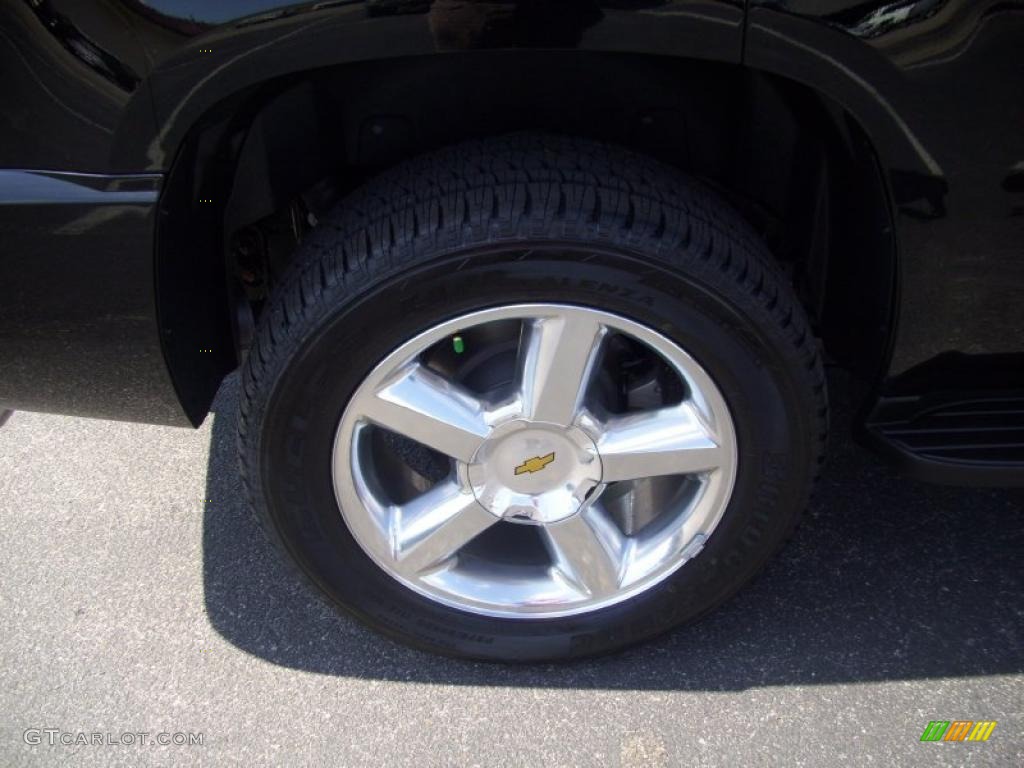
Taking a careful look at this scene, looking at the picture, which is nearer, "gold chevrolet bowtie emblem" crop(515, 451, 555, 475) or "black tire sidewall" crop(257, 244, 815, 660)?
"black tire sidewall" crop(257, 244, 815, 660)

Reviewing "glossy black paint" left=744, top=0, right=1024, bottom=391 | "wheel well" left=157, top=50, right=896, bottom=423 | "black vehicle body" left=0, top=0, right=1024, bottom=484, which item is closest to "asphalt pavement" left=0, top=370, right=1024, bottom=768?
"black vehicle body" left=0, top=0, right=1024, bottom=484

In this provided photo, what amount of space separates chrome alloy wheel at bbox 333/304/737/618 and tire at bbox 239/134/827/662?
1.2 inches

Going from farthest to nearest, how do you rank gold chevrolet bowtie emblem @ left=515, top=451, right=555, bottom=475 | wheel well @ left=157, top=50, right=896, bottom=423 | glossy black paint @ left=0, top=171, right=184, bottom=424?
gold chevrolet bowtie emblem @ left=515, top=451, right=555, bottom=475
wheel well @ left=157, top=50, right=896, bottom=423
glossy black paint @ left=0, top=171, right=184, bottom=424

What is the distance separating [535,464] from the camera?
5.62 feet

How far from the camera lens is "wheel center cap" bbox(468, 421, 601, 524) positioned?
168 cm

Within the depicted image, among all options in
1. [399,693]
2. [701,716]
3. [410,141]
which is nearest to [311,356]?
[410,141]

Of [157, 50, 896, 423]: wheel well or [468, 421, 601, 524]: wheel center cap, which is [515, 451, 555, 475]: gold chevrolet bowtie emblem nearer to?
[468, 421, 601, 524]: wheel center cap

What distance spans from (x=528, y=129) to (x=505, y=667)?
43.2 inches

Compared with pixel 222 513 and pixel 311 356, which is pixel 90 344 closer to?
pixel 311 356

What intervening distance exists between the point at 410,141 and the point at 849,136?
80 cm

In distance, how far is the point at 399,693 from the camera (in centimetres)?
186

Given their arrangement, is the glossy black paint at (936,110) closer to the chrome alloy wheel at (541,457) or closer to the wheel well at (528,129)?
the wheel well at (528,129)

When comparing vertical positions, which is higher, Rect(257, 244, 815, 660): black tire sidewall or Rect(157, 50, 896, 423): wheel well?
Rect(157, 50, 896, 423): wheel well

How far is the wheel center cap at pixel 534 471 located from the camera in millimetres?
1683
